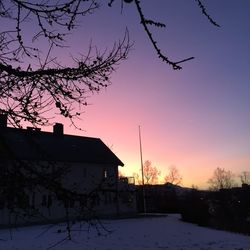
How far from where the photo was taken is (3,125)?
24.5ft

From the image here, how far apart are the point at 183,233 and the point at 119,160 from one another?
26422mm

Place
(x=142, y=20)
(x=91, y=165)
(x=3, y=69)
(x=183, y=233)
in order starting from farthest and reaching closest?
(x=91, y=165)
(x=183, y=233)
(x=3, y=69)
(x=142, y=20)

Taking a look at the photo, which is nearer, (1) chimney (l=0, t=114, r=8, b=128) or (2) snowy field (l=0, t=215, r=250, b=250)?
(1) chimney (l=0, t=114, r=8, b=128)

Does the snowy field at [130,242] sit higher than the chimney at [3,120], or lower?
lower

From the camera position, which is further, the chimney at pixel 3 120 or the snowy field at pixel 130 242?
the snowy field at pixel 130 242

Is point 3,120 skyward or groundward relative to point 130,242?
skyward

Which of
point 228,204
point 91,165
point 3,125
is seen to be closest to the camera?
point 3,125

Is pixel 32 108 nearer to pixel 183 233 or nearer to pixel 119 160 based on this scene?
pixel 183 233

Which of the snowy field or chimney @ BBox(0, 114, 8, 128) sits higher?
chimney @ BBox(0, 114, 8, 128)

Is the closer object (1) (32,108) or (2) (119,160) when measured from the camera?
(1) (32,108)

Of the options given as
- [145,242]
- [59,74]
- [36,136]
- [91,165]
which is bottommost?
[145,242]

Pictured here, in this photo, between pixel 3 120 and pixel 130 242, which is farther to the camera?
pixel 130 242

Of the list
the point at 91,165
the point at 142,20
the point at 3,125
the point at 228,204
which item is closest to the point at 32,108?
the point at 3,125

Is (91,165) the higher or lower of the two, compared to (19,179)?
higher
